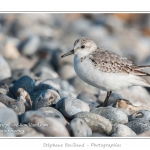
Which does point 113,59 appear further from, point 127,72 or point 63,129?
point 63,129

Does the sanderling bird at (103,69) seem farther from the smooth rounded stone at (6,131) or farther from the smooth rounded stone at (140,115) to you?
the smooth rounded stone at (6,131)

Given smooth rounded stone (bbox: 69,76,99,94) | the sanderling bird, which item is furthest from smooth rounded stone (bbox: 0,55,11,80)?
the sanderling bird

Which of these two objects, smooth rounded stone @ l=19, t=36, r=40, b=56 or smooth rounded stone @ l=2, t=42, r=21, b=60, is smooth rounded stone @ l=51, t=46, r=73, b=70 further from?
smooth rounded stone @ l=2, t=42, r=21, b=60

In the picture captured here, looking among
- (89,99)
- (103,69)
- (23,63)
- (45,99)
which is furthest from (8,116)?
(23,63)

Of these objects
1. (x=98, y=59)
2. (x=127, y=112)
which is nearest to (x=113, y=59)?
(x=98, y=59)

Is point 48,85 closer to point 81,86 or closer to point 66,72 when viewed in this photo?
point 81,86

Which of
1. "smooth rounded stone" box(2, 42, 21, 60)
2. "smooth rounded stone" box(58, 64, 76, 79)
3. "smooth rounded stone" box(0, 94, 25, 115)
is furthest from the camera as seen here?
"smooth rounded stone" box(2, 42, 21, 60)
